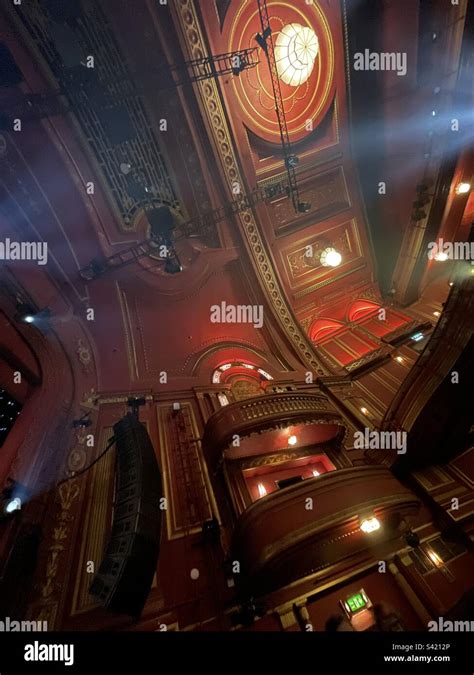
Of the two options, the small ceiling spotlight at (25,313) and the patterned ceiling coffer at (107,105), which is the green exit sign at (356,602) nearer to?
the small ceiling spotlight at (25,313)

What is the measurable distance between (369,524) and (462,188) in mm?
11756

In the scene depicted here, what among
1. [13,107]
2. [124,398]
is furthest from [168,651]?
[13,107]

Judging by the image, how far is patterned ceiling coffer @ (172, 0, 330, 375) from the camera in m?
6.95

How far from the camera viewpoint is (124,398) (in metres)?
6.54

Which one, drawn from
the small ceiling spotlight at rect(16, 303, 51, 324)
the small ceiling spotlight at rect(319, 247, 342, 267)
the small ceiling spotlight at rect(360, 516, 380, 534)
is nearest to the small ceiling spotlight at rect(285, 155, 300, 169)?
the small ceiling spotlight at rect(319, 247, 342, 267)

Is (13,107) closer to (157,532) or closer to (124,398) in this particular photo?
(124,398)

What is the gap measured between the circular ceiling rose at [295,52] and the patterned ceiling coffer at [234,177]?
94.4 inches

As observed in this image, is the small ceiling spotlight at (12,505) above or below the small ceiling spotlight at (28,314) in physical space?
below

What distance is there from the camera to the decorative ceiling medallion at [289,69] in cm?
762

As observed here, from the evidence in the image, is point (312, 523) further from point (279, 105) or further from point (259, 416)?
point (279, 105)

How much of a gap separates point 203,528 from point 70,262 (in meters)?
6.65

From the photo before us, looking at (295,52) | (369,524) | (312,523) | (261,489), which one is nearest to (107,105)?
(295,52)

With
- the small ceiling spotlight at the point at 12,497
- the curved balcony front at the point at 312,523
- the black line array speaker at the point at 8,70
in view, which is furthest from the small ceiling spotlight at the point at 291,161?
the small ceiling spotlight at the point at 12,497

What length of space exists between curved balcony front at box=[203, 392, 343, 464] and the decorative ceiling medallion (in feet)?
29.2
